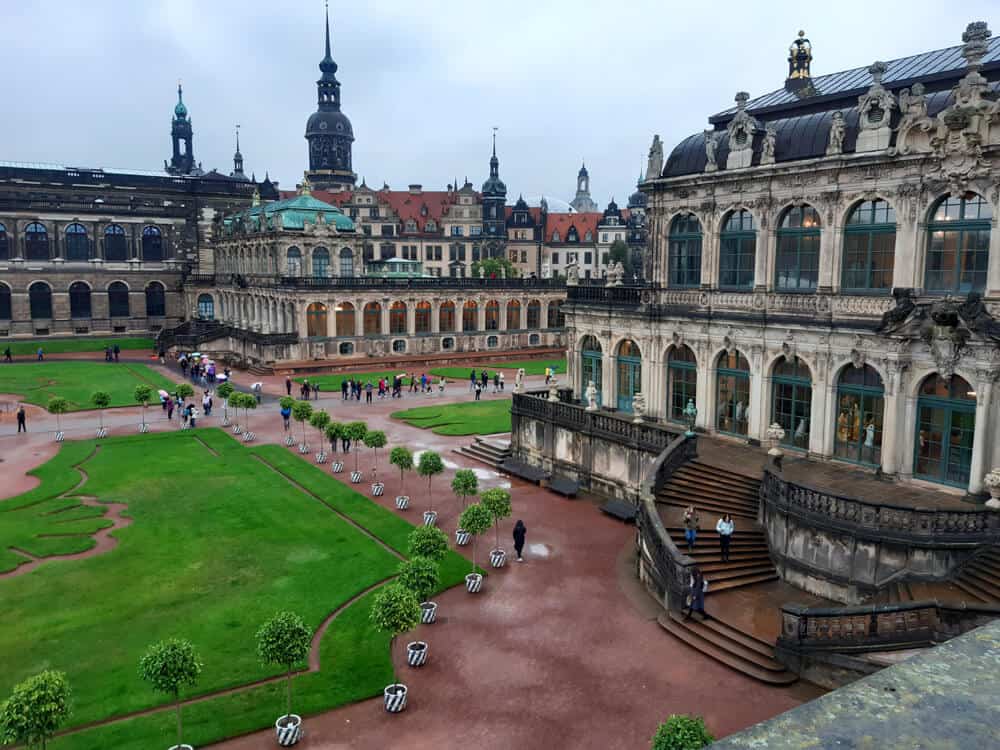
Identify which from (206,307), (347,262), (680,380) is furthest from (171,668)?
(206,307)

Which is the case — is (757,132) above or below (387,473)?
above

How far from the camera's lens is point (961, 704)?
26.9ft

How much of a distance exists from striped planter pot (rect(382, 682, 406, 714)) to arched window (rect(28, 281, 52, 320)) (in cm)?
10130

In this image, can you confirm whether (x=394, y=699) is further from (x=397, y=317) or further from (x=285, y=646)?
(x=397, y=317)

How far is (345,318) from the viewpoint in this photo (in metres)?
86.8

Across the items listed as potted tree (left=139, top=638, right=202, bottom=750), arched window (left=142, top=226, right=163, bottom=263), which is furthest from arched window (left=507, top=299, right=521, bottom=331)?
potted tree (left=139, top=638, right=202, bottom=750)

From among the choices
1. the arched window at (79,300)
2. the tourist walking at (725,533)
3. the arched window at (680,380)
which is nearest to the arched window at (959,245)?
the arched window at (680,380)

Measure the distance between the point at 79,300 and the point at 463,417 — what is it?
73.4 metres

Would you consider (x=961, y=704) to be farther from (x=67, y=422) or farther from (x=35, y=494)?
(x=67, y=422)

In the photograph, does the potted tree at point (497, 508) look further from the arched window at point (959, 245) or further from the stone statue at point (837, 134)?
the stone statue at point (837, 134)

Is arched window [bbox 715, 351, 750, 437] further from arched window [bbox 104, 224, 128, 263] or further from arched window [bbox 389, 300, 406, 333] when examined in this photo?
arched window [bbox 104, 224, 128, 263]

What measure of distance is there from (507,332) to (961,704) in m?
90.6

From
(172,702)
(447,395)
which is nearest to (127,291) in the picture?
(447,395)

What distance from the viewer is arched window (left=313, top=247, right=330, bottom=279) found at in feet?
297
